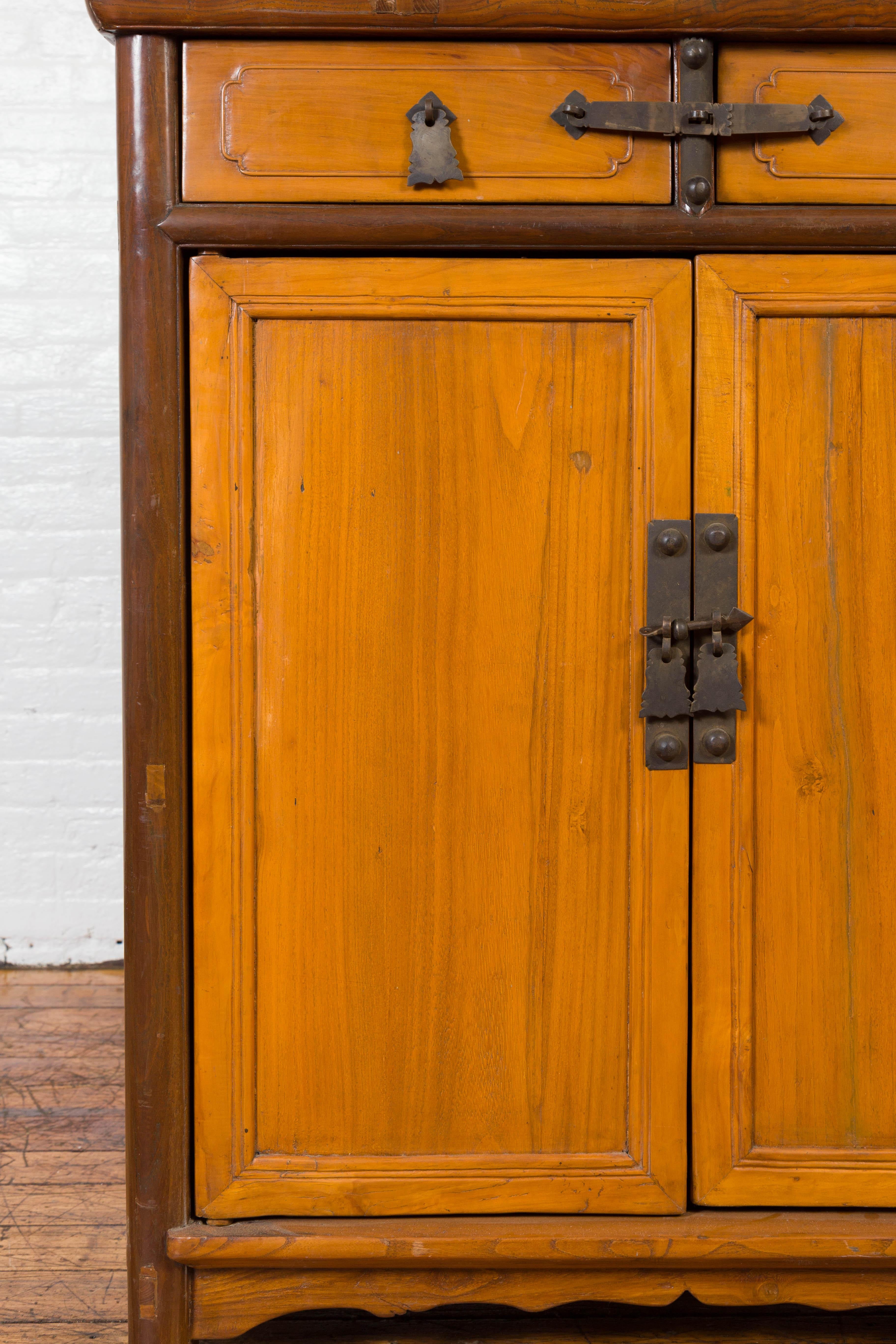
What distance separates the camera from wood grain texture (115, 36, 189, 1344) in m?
1.22

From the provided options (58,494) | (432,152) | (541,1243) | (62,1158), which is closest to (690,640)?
(432,152)

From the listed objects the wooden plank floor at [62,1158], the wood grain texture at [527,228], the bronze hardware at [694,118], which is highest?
the bronze hardware at [694,118]

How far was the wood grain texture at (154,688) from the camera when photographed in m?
1.22

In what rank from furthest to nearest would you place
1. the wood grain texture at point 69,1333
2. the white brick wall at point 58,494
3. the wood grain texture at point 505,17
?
the white brick wall at point 58,494 → the wood grain texture at point 69,1333 → the wood grain texture at point 505,17

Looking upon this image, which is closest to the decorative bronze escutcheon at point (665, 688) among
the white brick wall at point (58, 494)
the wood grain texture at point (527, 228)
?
the wood grain texture at point (527, 228)

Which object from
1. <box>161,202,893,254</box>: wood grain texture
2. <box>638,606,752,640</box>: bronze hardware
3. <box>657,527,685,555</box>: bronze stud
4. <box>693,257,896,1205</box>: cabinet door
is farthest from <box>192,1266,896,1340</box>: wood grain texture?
<box>161,202,893,254</box>: wood grain texture

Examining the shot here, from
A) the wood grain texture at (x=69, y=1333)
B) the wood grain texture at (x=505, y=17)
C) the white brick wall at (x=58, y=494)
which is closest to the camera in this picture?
the wood grain texture at (x=505, y=17)

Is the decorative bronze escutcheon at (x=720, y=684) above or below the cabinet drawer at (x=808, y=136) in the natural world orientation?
below

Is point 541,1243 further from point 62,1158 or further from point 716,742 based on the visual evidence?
point 62,1158

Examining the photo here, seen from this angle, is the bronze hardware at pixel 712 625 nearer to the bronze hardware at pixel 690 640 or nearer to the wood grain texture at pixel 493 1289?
the bronze hardware at pixel 690 640

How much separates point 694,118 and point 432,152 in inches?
13.0

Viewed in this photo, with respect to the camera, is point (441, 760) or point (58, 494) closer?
point (441, 760)

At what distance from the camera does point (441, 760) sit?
1273 millimetres

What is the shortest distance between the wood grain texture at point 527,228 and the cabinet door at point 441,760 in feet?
0.12
